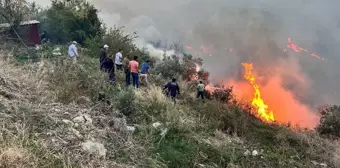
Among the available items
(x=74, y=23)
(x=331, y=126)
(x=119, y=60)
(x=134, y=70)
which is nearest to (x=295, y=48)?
(x=74, y=23)

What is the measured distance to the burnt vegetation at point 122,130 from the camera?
554 cm

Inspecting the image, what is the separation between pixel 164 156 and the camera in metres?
7.22

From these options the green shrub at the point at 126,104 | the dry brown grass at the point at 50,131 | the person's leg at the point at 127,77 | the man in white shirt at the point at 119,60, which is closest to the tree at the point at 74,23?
the man in white shirt at the point at 119,60

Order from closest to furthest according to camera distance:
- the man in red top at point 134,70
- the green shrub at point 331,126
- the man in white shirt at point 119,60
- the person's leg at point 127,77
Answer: the man in red top at point 134,70 → the person's leg at point 127,77 → the man in white shirt at point 119,60 → the green shrub at point 331,126

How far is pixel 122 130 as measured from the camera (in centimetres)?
722

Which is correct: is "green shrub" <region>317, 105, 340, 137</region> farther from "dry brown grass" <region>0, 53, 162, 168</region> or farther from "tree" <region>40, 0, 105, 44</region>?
"tree" <region>40, 0, 105, 44</region>

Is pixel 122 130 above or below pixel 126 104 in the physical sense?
below

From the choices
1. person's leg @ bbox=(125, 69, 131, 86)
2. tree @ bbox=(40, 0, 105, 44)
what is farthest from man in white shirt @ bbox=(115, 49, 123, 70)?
tree @ bbox=(40, 0, 105, 44)

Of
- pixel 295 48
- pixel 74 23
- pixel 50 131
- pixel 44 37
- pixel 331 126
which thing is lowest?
pixel 50 131

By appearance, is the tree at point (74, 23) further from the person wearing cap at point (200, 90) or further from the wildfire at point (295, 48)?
the wildfire at point (295, 48)

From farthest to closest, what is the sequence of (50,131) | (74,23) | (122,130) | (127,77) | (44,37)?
(44,37)
(74,23)
(127,77)
(122,130)
(50,131)

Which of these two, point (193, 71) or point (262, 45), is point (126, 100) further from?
point (262, 45)

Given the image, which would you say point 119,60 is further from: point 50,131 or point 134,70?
point 50,131

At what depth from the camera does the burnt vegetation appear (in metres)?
5.54
